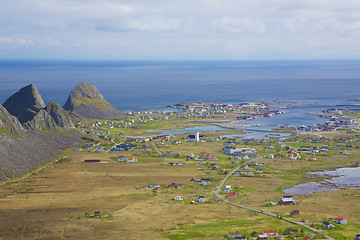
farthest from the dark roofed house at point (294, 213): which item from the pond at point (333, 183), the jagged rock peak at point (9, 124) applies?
the jagged rock peak at point (9, 124)

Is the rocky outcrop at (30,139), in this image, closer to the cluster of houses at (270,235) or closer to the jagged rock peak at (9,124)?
the jagged rock peak at (9,124)

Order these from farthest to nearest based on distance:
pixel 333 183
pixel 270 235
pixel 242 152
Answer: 1. pixel 242 152
2. pixel 333 183
3. pixel 270 235

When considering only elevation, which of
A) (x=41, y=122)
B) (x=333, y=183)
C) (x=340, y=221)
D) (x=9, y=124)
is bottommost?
(x=333, y=183)

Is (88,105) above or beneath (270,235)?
above

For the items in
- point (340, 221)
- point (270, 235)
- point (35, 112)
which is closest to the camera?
point (270, 235)

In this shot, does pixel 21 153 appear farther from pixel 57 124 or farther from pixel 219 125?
pixel 219 125

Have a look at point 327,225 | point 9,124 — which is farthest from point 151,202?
point 9,124

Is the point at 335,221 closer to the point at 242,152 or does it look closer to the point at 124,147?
the point at 242,152

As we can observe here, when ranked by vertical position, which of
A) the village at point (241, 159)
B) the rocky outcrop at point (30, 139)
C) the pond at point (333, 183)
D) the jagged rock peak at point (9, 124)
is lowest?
the pond at point (333, 183)

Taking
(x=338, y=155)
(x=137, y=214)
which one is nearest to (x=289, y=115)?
(x=338, y=155)

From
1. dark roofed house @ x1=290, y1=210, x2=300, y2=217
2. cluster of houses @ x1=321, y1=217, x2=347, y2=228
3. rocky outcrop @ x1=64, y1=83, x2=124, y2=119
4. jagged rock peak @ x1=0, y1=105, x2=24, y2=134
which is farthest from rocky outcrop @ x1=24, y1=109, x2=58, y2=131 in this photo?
cluster of houses @ x1=321, y1=217, x2=347, y2=228
